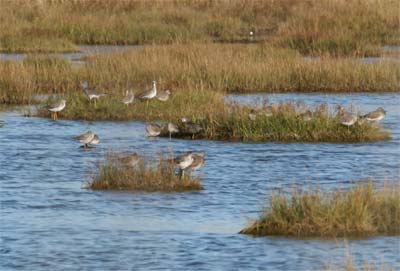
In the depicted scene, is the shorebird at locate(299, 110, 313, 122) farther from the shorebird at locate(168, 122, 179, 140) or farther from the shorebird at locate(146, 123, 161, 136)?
the shorebird at locate(146, 123, 161, 136)

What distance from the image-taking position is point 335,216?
11.6 m

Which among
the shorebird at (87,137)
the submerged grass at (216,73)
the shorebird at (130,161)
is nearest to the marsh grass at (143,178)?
the shorebird at (130,161)

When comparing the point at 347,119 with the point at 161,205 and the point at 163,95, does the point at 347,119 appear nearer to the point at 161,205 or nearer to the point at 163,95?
the point at 163,95

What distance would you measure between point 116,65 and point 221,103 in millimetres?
5286

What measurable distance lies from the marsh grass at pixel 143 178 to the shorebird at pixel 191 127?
14.6 feet

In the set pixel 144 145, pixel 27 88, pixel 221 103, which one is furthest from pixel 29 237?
pixel 27 88

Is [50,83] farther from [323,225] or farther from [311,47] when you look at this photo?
[323,225]

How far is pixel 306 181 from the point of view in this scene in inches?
606

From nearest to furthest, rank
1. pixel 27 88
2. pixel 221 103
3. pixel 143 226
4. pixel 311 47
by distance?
pixel 143 226
pixel 221 103
pixel 27 88
pixel 311 47

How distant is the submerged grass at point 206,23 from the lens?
102 feet

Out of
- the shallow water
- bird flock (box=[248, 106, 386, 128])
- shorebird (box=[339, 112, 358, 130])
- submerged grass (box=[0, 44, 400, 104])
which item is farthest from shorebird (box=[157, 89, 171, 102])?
shorebird (box=[339, 112, 358, 130])

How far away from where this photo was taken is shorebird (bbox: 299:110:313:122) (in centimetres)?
1816

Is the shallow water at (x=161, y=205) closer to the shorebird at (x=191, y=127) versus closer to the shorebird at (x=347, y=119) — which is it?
the shorebird at (x=191, y=127)

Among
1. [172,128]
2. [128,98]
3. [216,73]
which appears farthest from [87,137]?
[216,73]
